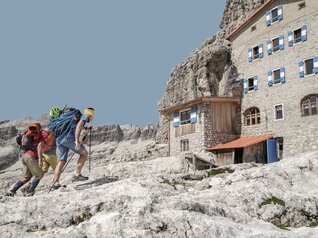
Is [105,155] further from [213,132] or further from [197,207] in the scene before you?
[197,207]

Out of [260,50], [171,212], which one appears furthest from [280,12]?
[171,212]

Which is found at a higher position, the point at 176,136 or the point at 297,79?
the point at 297,79

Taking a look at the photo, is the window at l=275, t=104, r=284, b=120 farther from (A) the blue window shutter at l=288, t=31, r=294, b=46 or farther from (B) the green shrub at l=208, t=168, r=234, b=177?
(B) the green shrub at l=208, t=168, r=234, b=177

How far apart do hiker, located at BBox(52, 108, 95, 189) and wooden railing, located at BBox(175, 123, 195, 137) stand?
23257 mm

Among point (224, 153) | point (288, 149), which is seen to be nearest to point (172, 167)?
point (224, 153)

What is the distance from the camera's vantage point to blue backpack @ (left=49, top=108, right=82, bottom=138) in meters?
9.38

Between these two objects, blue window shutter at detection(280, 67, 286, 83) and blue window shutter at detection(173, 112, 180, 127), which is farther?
blue window shutter at detection(173, 112, 180, 127)

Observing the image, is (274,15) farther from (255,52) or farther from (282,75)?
(282,75)

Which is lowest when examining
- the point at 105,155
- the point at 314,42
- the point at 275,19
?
the point at 105,155

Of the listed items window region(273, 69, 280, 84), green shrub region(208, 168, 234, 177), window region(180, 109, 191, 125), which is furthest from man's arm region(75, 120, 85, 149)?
window region(273, 69, 280, 84)

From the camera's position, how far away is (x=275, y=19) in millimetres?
30969

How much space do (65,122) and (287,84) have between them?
2426 cm

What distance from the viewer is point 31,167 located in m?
8.65

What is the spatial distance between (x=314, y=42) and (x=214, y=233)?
86.6 ft
